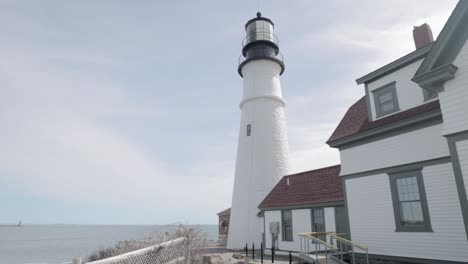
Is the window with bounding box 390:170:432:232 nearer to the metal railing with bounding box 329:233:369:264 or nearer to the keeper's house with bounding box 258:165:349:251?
the metal railing with bounding box 329:233:369:264

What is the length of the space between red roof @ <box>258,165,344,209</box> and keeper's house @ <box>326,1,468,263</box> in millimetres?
2548

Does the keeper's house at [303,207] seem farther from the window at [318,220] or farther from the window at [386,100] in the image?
the window at [386,100]

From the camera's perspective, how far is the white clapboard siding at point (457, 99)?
8.00m

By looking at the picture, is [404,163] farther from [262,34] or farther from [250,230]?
[262,34]

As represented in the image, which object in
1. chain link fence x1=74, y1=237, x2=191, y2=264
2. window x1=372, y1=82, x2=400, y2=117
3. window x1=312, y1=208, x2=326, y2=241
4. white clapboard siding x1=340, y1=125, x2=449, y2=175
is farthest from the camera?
window x1=312, y1=208, x2=326, y2=241

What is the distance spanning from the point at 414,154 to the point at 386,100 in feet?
9.22

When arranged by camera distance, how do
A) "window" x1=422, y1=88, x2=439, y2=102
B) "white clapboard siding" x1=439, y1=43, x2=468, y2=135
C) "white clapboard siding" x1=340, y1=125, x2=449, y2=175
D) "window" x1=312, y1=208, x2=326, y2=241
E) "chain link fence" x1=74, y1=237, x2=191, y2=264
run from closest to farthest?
1. "chain link fence" x1=74, y1=237, x2=191, y2=264
2. "white clapboard siding" x1=439, y1=43, x2=468, y2=135
3. "white clapboard siding" x1=340, y1=125, x2=449, y2=175
4. "window" x1=422, y1=88, x2=439, y2=102
5. "window" x1=312, y1=208, x2=326, y2=241

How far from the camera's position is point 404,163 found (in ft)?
35.9

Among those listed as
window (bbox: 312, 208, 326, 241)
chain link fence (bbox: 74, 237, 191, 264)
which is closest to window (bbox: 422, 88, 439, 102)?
window (bbox: 312, 208, 326, 241)

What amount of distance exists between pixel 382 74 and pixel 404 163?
13.3ft

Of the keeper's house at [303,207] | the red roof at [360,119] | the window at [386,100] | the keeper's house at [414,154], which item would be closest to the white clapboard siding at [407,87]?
the keeper's house at [414,154]

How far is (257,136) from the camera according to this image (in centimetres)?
2297

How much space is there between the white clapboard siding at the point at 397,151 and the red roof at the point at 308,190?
2384mm

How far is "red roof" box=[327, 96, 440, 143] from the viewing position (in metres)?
10.8
